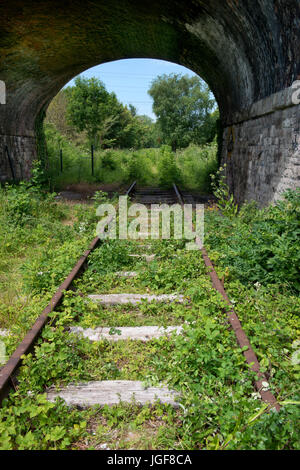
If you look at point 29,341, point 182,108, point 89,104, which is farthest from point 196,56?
point 182,108

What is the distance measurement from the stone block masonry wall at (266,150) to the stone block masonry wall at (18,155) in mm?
7603

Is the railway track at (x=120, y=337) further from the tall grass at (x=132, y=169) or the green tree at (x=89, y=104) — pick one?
the green tree at (x=89, y=104)

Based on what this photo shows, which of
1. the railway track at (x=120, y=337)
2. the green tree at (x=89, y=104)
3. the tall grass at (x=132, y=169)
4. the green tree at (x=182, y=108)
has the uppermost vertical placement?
the green tree at (x=182, y=108)

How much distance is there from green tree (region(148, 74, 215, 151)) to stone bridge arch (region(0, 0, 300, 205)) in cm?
3170

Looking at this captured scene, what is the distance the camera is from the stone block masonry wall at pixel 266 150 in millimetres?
5387

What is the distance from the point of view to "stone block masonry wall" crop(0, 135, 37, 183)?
1077 centimetres

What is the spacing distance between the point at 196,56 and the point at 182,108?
115ft

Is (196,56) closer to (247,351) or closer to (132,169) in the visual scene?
(132,169)

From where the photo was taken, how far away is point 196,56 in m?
10.3

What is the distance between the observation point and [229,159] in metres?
10.3

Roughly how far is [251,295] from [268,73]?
4779 millimetres

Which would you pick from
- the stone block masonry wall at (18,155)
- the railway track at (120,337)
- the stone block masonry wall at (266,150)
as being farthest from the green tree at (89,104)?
the railway track at (120,337)
